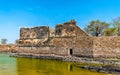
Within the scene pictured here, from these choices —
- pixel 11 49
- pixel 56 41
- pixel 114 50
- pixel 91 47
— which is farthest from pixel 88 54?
pixel 11 49

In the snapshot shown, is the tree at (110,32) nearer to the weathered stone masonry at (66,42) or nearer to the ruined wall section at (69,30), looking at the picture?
the weathered stone masonry at (66,42)

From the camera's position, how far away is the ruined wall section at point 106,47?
92.3ft

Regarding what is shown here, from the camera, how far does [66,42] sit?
32312 millimetres

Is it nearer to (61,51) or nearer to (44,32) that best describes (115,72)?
(61,51)

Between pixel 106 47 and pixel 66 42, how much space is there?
629cm

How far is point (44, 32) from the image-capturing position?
123ft

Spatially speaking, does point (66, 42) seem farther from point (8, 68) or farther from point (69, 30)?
point (8, 68)

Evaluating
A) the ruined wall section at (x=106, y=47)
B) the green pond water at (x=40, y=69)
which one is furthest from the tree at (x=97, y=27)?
the green pond water at (x=40, y=69)

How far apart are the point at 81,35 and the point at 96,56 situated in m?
4.48

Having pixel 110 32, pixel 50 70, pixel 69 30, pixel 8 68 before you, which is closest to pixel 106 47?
pixel 69 30

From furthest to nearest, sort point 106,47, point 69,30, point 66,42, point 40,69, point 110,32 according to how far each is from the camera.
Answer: point 110,32, point 69,30, point 66,42, point 106,47, point 40,69

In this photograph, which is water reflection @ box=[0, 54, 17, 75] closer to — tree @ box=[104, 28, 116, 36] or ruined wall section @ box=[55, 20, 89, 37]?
ruined wall section @ box=[55, 20, 89, 37]

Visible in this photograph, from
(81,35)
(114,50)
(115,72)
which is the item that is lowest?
(115,72)

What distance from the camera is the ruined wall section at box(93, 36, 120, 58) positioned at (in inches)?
1108
